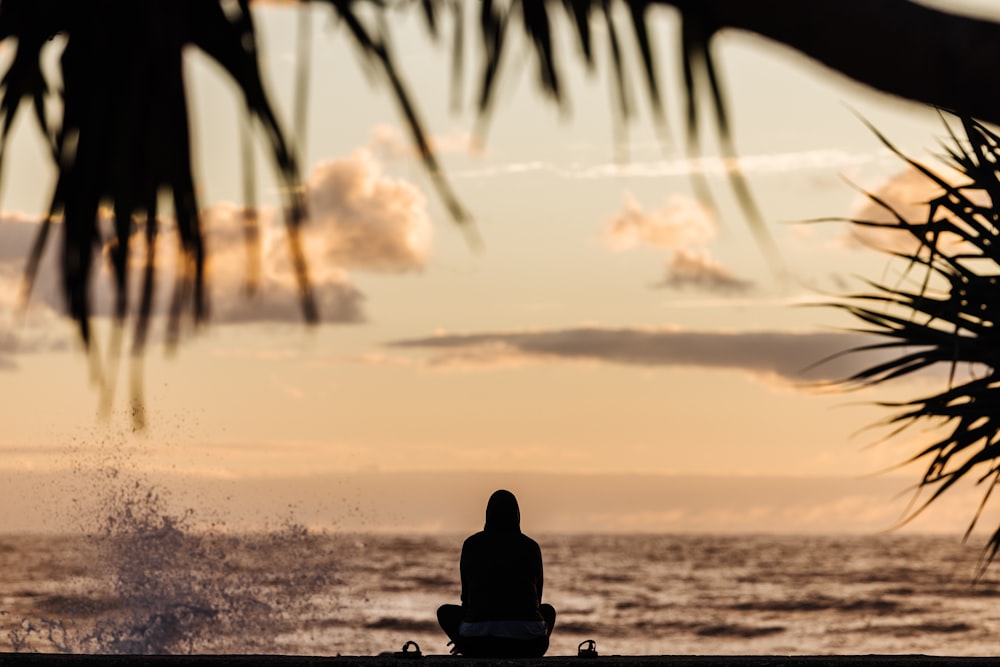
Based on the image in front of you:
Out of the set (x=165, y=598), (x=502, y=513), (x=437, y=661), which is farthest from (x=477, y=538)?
(x=165, y=598)

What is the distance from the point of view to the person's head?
6375 millimetres

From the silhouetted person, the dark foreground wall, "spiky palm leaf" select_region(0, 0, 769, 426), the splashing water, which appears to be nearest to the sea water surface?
the splashing water

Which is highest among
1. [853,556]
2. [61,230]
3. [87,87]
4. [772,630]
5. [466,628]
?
Answer: [87,87]

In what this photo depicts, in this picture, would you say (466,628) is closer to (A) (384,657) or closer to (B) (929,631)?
(A) (384,657)

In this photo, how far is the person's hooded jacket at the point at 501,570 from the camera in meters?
6.28

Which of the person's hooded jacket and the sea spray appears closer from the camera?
the person's hooded jacket

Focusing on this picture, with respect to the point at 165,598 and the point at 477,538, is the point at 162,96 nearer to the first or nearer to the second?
the point at 477,538

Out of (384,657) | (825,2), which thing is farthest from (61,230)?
(384,657)

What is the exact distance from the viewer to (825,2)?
1.36 metres

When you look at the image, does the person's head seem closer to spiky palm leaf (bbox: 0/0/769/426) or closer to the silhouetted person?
the silhouetted person

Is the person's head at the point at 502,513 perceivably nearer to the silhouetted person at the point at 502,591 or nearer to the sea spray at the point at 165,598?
the silhouetted person at the point at 502,591

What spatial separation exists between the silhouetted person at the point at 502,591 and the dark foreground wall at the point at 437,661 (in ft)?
2.85

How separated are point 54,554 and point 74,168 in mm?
55363

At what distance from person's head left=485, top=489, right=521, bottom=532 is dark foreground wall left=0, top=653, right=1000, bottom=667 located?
1084mm
